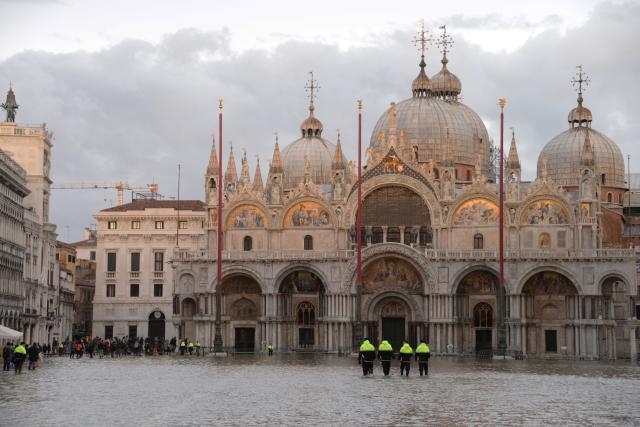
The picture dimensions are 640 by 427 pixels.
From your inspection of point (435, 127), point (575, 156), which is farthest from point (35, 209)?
point (575, 156)

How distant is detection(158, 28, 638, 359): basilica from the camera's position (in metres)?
89.2

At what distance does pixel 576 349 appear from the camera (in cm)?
8800

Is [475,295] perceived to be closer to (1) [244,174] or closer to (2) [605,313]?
(2) [605,313]

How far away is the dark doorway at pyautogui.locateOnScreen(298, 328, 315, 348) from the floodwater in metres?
39.7

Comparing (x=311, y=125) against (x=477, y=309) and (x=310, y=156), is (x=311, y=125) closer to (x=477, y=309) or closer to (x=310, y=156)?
(x=310, y=156)

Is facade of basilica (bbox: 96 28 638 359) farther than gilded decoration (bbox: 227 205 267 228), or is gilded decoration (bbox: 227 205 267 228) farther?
gilded decoration (bbox: 227 205 267 228)

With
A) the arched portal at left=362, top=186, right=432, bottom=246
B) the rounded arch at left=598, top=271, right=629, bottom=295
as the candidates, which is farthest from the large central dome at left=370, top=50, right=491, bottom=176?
the rounded arch at left=598, top=271, right=629, bottom=295

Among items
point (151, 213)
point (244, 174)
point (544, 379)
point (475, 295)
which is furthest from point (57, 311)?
point (544, 379)

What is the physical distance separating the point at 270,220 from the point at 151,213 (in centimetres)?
2325

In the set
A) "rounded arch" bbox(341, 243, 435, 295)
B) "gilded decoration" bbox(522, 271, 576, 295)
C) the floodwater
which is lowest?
the floodwater

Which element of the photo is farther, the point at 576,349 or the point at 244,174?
the point at 244,174

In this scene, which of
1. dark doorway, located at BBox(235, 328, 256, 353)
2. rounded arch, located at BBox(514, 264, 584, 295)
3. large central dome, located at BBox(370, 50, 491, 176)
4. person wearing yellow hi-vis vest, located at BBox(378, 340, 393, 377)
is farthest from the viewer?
large central dome, located at BBox(370, 50, 491, 176)

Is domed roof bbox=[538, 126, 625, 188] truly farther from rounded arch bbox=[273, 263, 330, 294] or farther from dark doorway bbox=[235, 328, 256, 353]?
dark doorway bbox=[235, 328, 256, 353]

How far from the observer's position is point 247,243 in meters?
96.9
